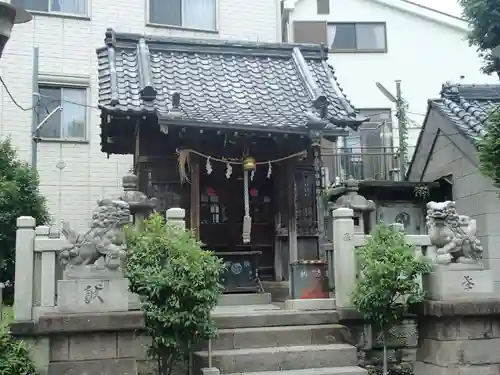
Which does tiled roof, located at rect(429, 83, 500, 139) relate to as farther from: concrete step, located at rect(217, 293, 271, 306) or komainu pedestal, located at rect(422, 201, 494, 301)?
concrete step, located at rect(217, 293, 271, 306)

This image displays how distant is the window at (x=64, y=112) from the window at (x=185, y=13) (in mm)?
3789

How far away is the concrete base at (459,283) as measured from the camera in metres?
8.84

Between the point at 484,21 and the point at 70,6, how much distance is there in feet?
42.9

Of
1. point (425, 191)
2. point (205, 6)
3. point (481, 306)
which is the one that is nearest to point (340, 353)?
point (481, 306)

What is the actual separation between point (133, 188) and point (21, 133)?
29.7 feet

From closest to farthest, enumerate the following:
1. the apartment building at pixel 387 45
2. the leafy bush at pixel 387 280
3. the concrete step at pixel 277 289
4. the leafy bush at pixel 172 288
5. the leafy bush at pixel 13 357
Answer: the leafy bush at pixel 13 357, the leafy bush at pixel 172 288, the leafy bush at pixel 387 280, the concrete step at pixel 277 289, the apartment building at pixel 387 45

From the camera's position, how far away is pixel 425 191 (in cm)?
1482

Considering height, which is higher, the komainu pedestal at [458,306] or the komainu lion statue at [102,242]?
the komainu lion statue at [102,242]

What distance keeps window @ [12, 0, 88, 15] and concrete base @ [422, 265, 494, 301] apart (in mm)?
15380

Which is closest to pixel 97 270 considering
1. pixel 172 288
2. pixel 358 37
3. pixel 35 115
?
pixel 172 288

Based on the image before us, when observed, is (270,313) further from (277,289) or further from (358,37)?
(358,37)

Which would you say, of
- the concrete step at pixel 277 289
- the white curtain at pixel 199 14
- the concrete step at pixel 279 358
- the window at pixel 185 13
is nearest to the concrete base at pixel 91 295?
the concrete step at pixel 279 358

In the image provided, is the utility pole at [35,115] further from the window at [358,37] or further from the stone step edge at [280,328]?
the window at [358,37]

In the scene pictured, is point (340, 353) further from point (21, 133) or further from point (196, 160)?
point (21, 133)
